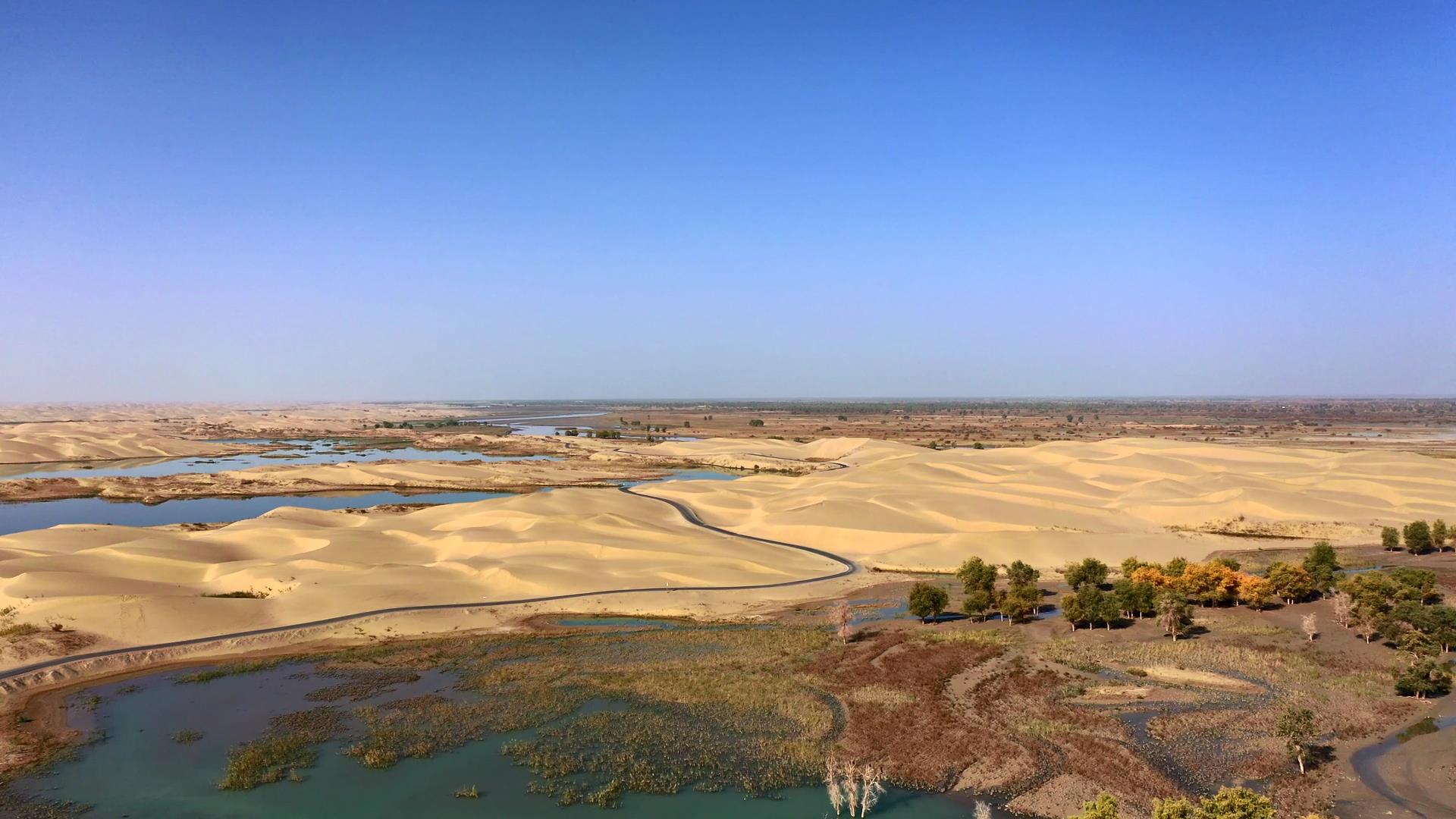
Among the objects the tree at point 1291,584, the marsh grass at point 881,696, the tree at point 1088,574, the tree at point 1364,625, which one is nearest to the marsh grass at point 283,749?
the marsh grass at point 881,696

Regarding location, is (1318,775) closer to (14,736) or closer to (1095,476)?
(14,736)

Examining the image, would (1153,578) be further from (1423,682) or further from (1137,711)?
(1137,711)

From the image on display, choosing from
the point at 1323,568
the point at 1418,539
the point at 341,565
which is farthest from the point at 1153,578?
the point at 341,565

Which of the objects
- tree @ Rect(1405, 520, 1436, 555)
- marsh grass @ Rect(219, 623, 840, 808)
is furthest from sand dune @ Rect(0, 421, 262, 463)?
tree @ Rect(1405, 520, 1436, 555)

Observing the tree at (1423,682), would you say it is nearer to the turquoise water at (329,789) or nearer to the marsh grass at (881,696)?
the marsh grass at (881,696)

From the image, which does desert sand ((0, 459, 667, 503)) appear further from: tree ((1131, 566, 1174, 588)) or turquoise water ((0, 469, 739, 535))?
tree ((1131, 566, 1174, 588))
